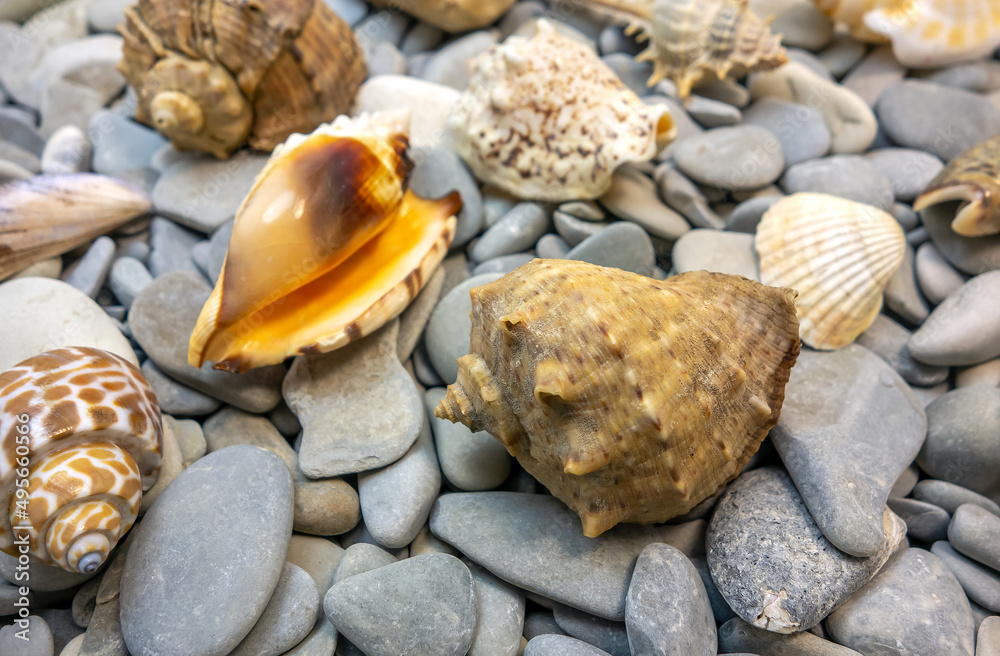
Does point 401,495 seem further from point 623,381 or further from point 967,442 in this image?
point 967,442

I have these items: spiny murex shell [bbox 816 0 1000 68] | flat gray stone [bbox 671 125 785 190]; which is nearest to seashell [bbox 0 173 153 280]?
flat gray stone [bbox 671 125 785 190]

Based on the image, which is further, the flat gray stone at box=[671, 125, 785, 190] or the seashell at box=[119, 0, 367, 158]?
the flat gray stone at box=[671, 125, 785, 190]

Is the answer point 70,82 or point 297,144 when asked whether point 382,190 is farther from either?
point 70,82

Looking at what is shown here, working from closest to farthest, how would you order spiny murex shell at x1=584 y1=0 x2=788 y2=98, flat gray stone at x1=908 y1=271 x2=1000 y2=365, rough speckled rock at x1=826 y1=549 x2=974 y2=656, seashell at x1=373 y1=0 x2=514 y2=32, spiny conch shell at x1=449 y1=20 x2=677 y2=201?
1. rough speckled rock at x1=826 y1=549 x2=974 y2=656
2. flat gray stone at x1=908 y1=271 x2=1000 y2=365
3. spiny conch shell at x1=449 y1=20 x2=677 y2=201
4. spiny murex shell at x1=584 y1=0 x2=788 y2=98
5. seashell at x1=373 y1=0 x2=514 y2=32

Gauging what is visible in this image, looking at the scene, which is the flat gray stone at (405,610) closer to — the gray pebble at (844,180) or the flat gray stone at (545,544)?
the flat gray stone at (545,544)

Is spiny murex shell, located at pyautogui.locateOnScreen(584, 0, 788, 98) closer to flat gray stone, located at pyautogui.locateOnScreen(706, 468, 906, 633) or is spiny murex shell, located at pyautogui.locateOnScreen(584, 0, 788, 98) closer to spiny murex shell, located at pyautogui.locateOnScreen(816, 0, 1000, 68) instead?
spiny murex shell, located at pyautogui.locateOnScreen(816, 0, 1000, 68)

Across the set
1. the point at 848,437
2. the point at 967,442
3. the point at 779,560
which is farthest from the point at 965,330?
the point at 779,560

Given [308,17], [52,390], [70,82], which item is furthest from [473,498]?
[70,82]
